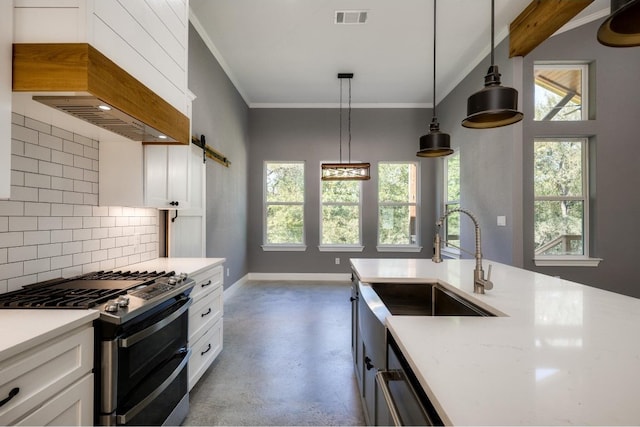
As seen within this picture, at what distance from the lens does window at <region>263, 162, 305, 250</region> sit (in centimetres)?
595

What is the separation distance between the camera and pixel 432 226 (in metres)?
5.84

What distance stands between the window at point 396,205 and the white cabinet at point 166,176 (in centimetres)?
403

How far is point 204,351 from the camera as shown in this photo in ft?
7.41

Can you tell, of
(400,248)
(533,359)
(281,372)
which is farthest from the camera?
(400,248)

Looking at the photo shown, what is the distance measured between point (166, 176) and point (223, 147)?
2142mm

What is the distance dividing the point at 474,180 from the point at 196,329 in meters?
3.96

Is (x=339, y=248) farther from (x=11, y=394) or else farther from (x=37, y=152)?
(x=11, y=394)

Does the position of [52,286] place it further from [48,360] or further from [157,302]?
[48,360]

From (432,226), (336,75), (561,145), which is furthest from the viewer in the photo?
(432,226)

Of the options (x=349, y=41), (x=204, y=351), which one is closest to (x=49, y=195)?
(x=204, y=351)

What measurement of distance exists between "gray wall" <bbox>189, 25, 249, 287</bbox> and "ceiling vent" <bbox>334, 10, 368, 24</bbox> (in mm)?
1616

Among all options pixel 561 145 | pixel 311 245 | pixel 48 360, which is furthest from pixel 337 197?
pixel 48 360

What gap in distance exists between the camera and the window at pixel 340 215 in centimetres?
591

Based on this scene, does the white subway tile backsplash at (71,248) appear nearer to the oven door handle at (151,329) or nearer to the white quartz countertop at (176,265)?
the white quartz countertop at (176,265)
